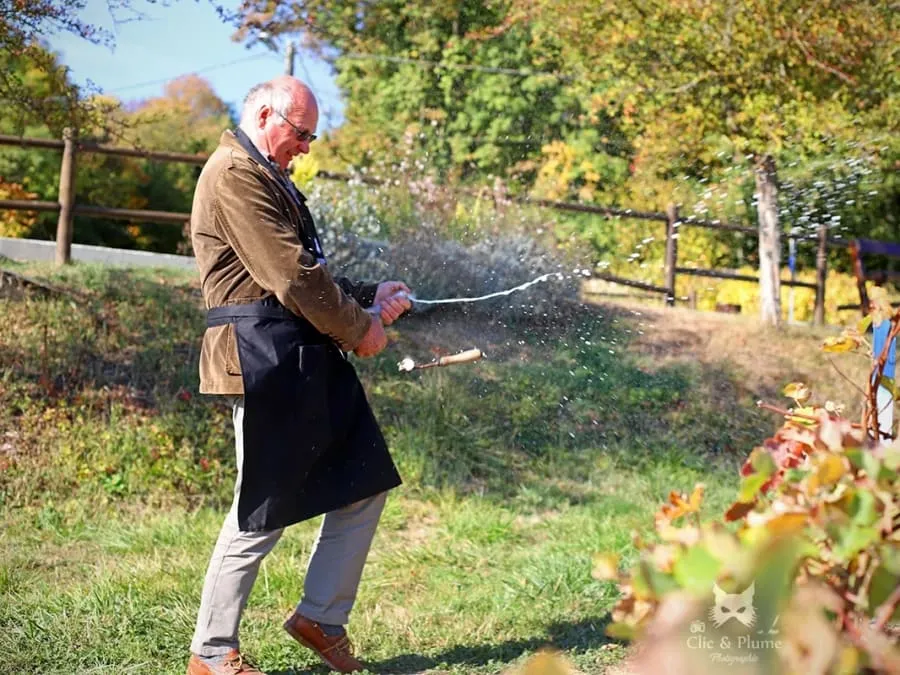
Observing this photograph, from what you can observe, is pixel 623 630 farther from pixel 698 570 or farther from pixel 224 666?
pixel 224 666

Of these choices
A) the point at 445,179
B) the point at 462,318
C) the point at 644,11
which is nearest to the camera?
the point at 462,318

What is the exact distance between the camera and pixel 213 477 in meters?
5.94

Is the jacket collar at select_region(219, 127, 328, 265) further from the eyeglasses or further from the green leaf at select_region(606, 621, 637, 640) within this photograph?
the green leaf at select_region(606, 621, 637, 640)

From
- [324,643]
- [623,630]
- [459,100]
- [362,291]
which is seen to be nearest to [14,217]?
[459,100]

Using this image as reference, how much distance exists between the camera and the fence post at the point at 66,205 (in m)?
9.03

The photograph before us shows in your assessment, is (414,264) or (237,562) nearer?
(237,562)

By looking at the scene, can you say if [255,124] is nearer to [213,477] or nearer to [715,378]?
[213,477]

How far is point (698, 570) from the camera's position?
1128mm

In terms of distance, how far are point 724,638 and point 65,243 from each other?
28.6 feet

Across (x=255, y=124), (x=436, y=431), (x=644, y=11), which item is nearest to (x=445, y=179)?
(x=644, y=11)

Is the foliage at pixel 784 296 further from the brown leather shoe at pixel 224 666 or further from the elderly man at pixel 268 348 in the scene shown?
the brown leather shoe at pixel 224 666

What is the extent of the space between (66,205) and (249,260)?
6622mm

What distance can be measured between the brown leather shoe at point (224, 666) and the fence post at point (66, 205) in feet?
20.4

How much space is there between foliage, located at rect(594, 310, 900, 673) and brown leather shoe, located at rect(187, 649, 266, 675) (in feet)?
6.51
